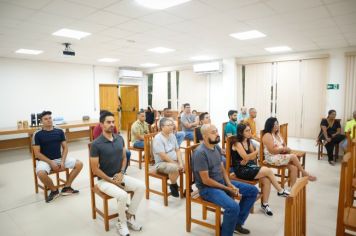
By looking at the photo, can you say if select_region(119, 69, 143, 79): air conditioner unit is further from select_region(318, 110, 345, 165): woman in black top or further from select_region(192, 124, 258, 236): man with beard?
select_region(192, 124, 258, 236): man with beard

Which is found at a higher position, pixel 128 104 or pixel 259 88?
pixel 259 88

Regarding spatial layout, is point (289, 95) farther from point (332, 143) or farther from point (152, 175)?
point (152, 175)

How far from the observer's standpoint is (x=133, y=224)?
2.63 metres

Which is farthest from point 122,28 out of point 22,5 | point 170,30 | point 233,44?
point 233,44

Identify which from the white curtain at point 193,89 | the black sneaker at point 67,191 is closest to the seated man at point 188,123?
the white curtain at point 193,89

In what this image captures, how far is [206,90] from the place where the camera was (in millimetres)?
8266

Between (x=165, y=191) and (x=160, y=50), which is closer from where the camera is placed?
(x=165, y=191)

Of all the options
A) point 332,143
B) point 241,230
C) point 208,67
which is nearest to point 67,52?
point 208,67

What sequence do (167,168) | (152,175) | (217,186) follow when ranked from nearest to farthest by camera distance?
(217,186), (167,168), (152,175)

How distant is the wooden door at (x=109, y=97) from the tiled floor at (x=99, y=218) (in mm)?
5204

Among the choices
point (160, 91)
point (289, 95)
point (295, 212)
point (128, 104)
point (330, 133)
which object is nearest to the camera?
point (295, 212)

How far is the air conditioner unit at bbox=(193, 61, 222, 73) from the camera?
7441 mm

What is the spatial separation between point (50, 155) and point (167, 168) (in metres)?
1.77

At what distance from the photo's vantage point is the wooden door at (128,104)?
10195mm
